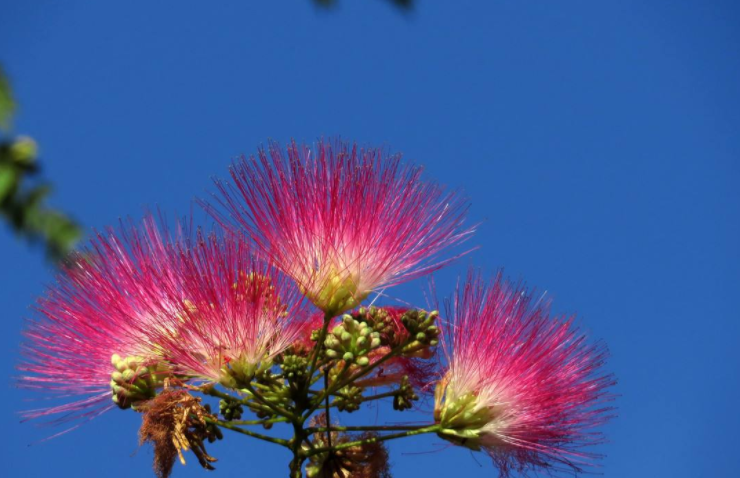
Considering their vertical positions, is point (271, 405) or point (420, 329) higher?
point (420, 329)

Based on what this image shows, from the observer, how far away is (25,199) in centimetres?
156

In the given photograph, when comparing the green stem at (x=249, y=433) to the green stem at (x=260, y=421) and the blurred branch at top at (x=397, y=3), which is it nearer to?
the green stem at (x=260, y=421)

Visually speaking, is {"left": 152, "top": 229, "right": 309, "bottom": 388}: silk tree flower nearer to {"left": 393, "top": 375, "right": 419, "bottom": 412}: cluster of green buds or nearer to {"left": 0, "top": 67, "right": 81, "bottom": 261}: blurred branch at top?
{"left": 393, "top": 375, "right": 419, "bottom": 412}: cluster of green buds

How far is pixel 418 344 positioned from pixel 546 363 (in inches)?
21.0

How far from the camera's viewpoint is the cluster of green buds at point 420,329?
3143 millimetres

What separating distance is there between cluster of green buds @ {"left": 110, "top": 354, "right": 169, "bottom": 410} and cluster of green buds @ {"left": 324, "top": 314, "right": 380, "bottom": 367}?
67 cm

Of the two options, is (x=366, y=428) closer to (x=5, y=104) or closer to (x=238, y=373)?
(x=238, y=373)

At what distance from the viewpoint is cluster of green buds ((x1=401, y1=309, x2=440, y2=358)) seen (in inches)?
124

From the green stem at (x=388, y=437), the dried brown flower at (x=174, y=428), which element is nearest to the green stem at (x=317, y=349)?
the green stem at (x=388, y=437)

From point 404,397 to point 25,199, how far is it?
208 cm

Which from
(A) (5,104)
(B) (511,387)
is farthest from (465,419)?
(A) (5,104)

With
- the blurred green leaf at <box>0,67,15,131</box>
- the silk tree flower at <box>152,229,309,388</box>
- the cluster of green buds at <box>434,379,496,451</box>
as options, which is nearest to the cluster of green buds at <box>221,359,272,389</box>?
the silk tree flower at <box>152,229,309,388</box>

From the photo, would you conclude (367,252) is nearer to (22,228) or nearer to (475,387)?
(475,387)

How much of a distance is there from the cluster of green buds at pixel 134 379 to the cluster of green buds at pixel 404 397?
949mm
